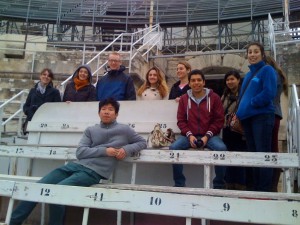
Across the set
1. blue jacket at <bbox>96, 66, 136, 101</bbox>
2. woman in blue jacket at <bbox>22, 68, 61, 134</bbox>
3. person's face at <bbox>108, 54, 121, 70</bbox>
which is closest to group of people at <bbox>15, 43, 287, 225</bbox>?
blue jacket at <bbox>96, 66, 136, 101</bbox>

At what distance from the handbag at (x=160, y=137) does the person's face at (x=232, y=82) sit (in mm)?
880

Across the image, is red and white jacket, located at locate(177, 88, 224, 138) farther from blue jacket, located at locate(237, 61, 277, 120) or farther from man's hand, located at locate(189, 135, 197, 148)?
blue jacket, located at locate(237, 61, 277, 120)

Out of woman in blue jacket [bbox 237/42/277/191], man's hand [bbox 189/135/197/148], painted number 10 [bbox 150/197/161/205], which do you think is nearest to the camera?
painted number 10 [bbox 150/197/161/205]

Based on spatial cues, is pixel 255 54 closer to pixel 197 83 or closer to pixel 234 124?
pixel 197 83

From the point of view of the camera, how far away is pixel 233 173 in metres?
3.60

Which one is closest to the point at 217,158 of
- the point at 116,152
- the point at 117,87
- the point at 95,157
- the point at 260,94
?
the point at 260,94

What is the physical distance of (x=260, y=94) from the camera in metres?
3.17

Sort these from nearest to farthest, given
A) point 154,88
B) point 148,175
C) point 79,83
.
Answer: point 148,175 → point 154,88 → point 79,83

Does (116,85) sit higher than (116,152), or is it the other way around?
(116,85)

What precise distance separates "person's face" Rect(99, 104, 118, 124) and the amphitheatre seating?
1.38ft

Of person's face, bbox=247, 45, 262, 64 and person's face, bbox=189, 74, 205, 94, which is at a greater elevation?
person's face, bbox=247, 45, 262, 64

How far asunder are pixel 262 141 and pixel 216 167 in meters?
0.49

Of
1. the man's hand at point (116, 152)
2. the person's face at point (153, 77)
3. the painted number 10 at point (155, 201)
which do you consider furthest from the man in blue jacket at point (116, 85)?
the painted number 10 at point (155, 201)

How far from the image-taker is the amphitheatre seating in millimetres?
2217
